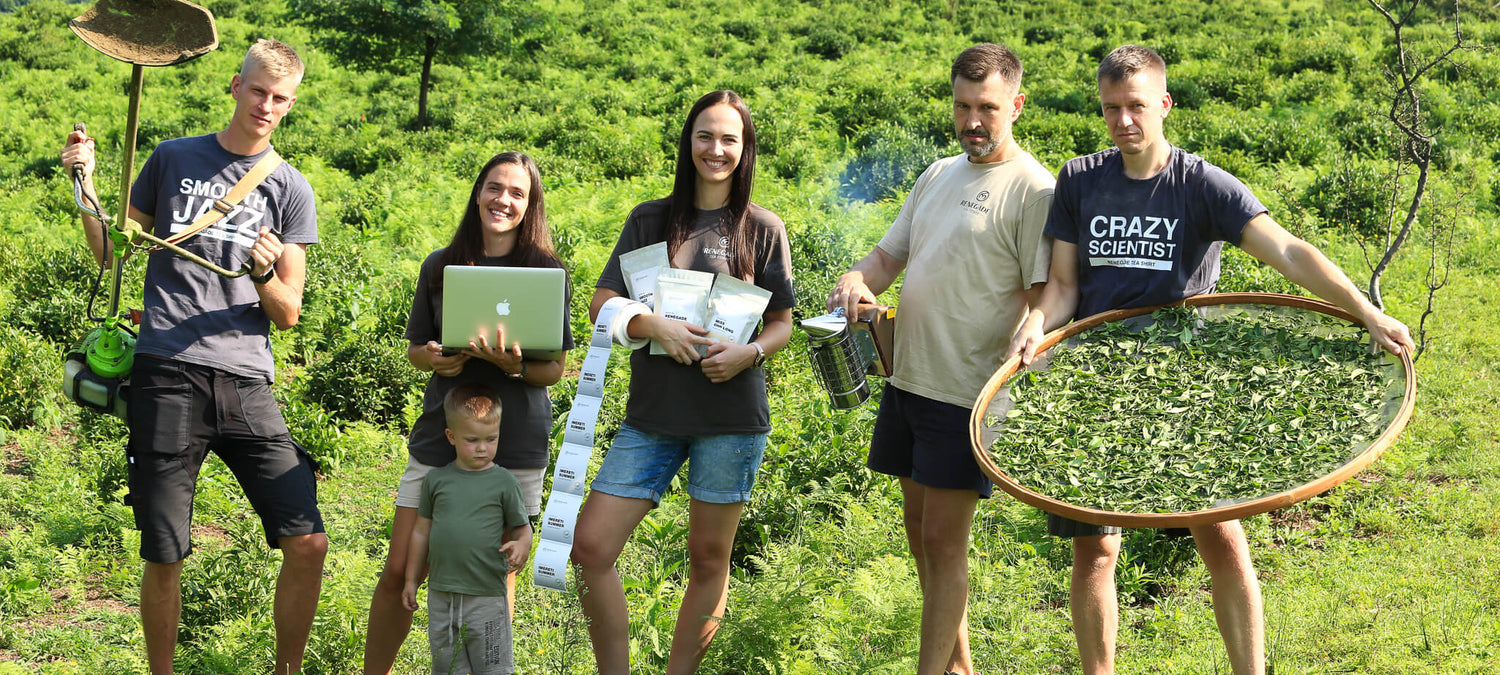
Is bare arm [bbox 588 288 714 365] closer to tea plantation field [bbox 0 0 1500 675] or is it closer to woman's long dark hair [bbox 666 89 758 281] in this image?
woman's long dark hair [bbox 666 89 758 281]

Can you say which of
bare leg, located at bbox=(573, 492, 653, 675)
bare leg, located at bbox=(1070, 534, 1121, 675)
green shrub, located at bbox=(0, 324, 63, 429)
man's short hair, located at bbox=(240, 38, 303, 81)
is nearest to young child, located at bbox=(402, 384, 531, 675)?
bare leg, located at bbox=(573, 492, 653, 675)

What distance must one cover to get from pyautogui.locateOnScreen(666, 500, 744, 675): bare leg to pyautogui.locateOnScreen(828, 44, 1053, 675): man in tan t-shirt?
67 centimetres

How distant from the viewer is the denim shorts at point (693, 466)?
3721mm

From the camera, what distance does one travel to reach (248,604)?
4.84 m

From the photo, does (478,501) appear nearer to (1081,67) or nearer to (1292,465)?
(1292,465)

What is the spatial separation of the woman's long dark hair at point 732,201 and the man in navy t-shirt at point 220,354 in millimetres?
1297

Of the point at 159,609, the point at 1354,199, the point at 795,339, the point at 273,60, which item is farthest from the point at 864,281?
the point at 1354,199

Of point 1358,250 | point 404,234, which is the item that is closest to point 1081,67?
point 1358,250

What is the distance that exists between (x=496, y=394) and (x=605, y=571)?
677mm

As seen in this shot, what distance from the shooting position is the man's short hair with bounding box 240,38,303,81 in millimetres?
3744

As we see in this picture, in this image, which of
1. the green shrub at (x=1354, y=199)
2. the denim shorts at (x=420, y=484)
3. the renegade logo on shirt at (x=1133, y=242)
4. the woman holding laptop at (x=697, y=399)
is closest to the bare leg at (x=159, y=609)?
the denim shorts at (x=420, y=484)

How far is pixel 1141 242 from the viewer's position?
341 cm

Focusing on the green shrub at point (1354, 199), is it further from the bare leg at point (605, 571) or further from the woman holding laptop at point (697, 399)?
the bare leg at point (605, 571)

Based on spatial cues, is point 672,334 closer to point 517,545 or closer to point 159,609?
point 517,545
